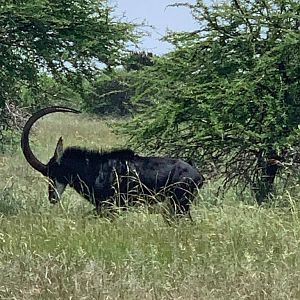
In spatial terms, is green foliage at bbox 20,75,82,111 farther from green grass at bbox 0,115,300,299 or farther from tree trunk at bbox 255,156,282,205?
green grass at bbox 0,115,300,299

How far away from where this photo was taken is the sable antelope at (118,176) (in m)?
9.23

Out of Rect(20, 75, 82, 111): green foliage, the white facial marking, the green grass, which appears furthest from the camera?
Rect(20, 75, 82, 111): green foliage

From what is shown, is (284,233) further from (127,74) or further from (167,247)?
(127,74)

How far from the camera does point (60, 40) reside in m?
10.9

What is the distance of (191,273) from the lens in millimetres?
5969

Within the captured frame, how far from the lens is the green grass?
18.8 ft

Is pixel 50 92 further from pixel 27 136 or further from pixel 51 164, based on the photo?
pixel 51 164

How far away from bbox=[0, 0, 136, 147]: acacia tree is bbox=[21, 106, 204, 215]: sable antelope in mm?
1132

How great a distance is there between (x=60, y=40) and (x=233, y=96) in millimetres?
2668

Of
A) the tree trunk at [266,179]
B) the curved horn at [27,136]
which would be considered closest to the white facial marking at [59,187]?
the curved horn at [27,136]

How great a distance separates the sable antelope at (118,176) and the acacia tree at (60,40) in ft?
3.71

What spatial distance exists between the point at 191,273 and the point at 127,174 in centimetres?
366

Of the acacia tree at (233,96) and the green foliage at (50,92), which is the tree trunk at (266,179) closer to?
the acacia tree at (233,96)

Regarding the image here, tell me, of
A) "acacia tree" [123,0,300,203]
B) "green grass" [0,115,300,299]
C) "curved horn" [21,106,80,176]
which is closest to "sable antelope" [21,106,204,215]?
"curved horn" [21,106,80,176]
